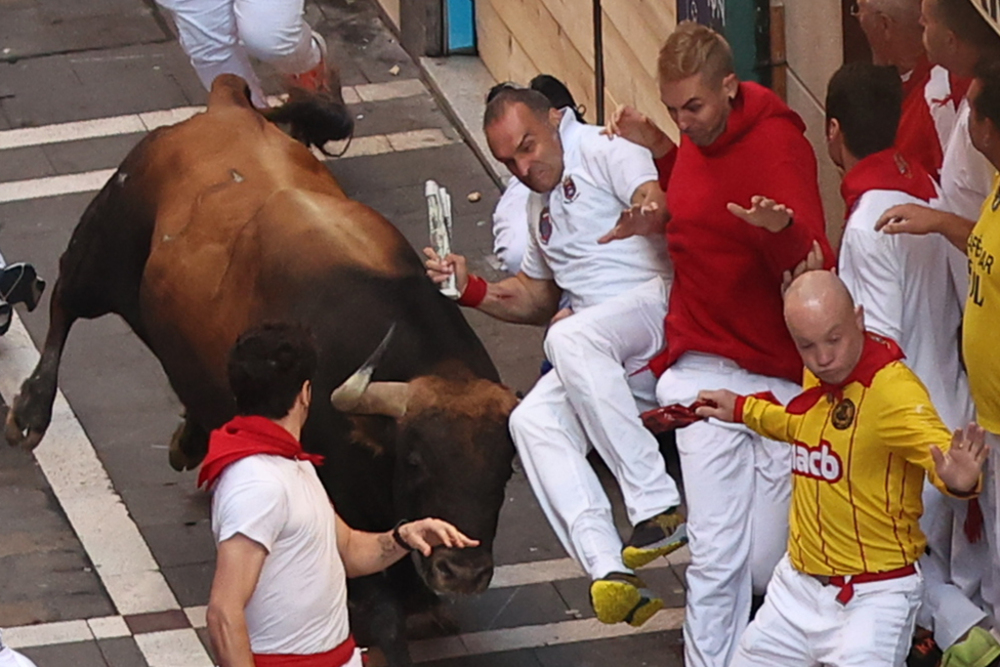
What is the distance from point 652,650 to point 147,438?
2822mm

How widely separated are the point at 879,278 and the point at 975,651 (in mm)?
1167

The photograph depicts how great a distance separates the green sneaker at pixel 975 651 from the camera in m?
6.17

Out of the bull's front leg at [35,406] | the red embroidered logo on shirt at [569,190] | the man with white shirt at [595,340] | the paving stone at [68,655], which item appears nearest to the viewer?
the man with white shirt at [595,340]

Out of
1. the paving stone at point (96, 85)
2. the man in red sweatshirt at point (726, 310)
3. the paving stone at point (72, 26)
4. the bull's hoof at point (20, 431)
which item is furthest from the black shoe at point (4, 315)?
the man in red sweatshirt at point (726, 310)

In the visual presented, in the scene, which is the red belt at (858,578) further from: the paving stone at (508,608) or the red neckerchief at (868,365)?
the paving stone at (508,608)

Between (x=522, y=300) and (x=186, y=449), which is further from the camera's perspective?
(x=186, y=449)

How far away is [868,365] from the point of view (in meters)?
6.04

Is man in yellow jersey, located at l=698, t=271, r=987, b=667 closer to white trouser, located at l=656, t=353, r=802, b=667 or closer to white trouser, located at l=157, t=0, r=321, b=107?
white trouser, located at l=656, t=353, r=802, b=667

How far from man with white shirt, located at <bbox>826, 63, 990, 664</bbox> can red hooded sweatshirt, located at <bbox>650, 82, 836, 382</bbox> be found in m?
0.17

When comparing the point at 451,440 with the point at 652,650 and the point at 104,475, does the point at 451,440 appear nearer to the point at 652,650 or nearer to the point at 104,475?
the point at 652,650

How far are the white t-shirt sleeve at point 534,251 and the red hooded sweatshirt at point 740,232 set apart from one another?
0.72m

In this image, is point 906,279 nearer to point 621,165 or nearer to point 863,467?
point 863,467

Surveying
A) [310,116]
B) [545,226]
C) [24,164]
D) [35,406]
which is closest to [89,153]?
[24,164]

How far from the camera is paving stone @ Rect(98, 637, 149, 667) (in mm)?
7711
